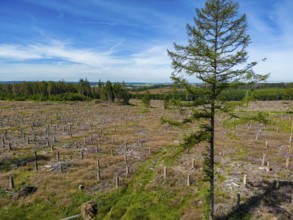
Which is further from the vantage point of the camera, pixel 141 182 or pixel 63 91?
pixel 63 91

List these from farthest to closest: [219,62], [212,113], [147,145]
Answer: [147,145]
[212,113]
[219,62]

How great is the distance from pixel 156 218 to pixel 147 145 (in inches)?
633

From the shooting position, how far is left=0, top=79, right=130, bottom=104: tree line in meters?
103

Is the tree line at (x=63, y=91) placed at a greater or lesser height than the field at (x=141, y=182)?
greater

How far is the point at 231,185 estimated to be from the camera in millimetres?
17109

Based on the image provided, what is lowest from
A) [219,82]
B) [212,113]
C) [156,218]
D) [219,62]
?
[156,218]

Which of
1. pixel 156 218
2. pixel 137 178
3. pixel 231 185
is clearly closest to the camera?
pixel 156 218

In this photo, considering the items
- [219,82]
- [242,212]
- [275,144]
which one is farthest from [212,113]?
[275,144]

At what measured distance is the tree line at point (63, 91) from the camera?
339 ft

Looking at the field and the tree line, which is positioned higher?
the tree line

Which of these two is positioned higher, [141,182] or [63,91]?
[63,91]

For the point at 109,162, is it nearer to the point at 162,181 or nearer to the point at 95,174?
the point at 95,174

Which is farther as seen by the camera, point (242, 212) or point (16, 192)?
point (16, 192)

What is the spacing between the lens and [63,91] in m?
127
